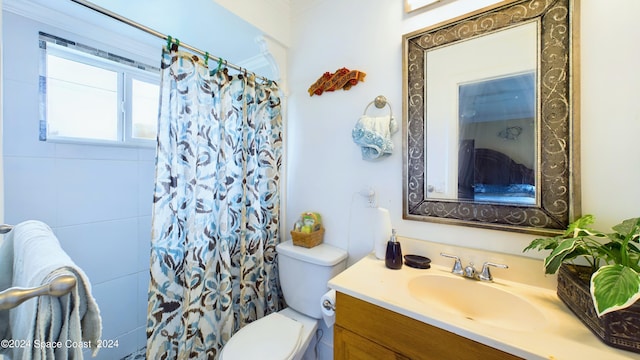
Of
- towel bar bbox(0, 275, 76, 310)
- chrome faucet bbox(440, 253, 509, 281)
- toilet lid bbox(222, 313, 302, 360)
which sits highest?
towel bar bbox(0, 275, 76, 310)

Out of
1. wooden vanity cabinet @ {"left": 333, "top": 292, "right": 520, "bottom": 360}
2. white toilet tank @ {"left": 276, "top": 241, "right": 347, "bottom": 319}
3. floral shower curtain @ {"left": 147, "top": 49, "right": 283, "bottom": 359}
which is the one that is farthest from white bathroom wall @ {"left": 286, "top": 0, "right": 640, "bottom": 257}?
wooden vanity cabinet @ {"left": 333, "top": 292, "right": 520, "bottom": 360}

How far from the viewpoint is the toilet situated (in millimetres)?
1095

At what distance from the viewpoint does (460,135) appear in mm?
1064

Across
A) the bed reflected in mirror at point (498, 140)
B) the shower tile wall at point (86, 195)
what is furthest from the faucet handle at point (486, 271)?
the shower tile wall at point (86, 195)

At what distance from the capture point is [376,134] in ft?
3.96

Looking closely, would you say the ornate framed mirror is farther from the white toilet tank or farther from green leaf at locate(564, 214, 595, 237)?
the white toilet tank

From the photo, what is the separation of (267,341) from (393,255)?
2.43ft

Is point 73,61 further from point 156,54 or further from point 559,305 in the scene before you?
point 559,305

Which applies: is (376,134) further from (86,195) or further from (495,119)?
(86,195)

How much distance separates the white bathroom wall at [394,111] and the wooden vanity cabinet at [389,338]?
1.60ft

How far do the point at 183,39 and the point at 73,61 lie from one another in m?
0.64

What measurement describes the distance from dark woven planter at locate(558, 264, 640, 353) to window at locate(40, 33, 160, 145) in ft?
7.69

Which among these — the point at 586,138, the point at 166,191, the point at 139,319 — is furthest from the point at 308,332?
the point at 586,138

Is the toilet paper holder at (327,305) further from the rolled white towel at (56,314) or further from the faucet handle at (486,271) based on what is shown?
the rolled white towel at (56,314)
